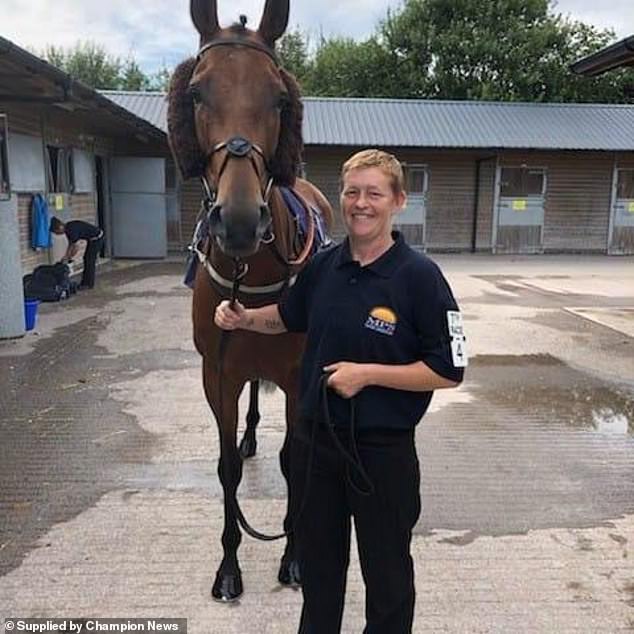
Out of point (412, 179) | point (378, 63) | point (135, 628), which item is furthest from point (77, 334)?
point (378, 63)

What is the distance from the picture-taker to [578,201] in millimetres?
17875

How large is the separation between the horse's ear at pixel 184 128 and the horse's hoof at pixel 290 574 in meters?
1.53

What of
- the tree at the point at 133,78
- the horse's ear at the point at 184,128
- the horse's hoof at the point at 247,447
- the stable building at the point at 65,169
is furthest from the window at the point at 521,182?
the tree at the point at 133,78

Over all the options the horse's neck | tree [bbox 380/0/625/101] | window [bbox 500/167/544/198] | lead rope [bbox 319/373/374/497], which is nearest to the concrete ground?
lead rope [bbox 319/373/374/497]

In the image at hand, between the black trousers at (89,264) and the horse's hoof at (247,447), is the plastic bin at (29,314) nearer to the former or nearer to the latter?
the black trousers at (89,264)

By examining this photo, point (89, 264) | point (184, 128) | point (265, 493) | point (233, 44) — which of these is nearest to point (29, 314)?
point (89, 264)

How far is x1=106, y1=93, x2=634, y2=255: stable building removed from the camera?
56.6 feet

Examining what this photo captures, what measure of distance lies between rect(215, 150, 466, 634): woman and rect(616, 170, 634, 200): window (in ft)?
60.2

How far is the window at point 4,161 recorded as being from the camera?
6.65m

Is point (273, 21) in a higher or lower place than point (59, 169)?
higher

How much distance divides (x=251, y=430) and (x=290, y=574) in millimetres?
1457

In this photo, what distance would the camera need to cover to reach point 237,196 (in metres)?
1.76

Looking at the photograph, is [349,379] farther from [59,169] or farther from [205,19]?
[59,169]

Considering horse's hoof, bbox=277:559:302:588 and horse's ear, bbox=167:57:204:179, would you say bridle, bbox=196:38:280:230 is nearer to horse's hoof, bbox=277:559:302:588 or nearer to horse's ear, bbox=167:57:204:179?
horse's ear, bbox=167:57:204:179
